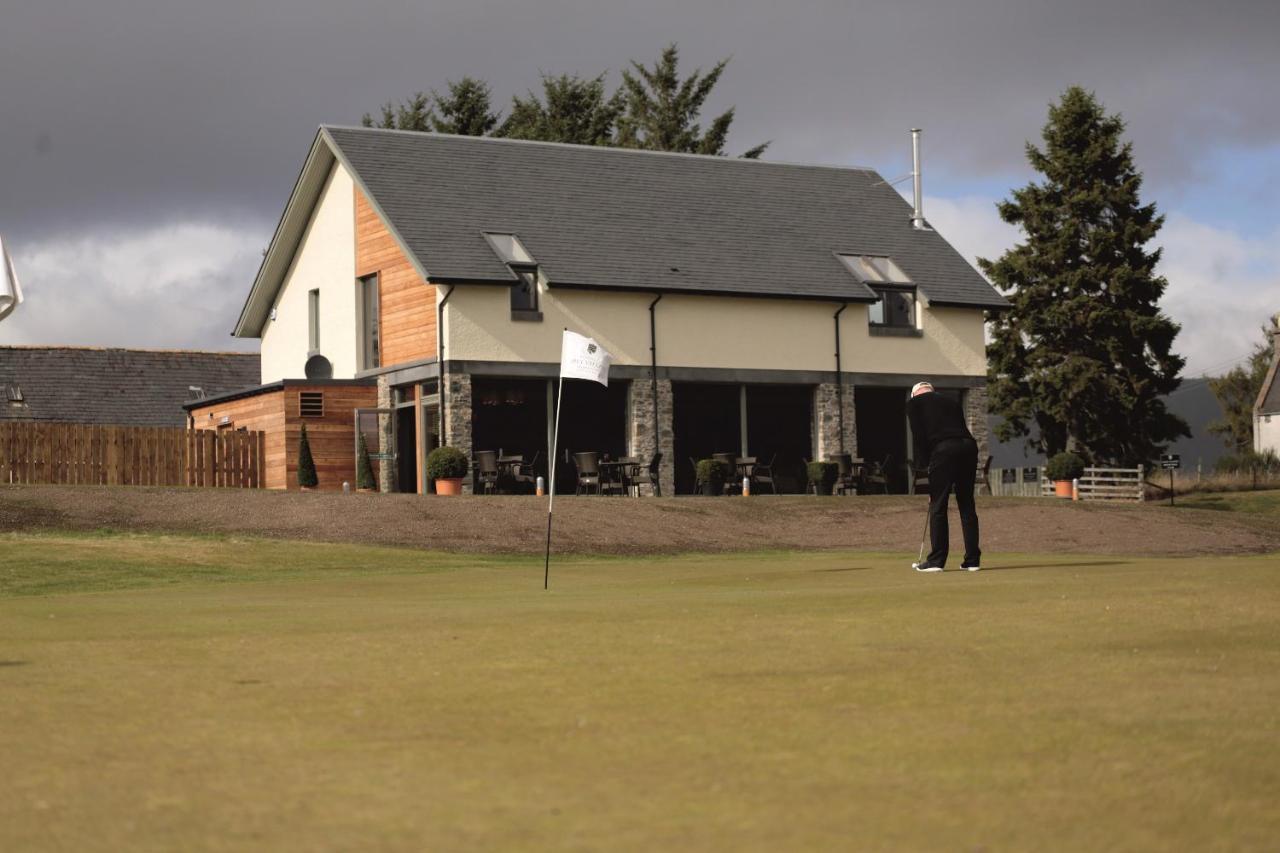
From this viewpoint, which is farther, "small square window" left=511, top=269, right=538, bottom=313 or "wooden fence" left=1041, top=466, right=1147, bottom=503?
"wooden fence" left=1041, top=466, right=1147, bottom=503

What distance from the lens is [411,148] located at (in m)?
42.1

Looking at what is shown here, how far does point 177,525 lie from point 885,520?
12.2 metres

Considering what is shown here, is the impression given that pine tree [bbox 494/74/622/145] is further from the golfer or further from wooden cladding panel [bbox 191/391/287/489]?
the golfer

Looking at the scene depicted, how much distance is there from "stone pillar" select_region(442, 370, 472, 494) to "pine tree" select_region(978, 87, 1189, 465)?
19.2 metres

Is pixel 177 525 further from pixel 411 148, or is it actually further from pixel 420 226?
pixel 411 148

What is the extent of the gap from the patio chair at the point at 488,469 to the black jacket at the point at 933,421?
1897cm

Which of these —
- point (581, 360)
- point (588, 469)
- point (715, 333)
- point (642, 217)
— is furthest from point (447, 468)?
point (581, 360)

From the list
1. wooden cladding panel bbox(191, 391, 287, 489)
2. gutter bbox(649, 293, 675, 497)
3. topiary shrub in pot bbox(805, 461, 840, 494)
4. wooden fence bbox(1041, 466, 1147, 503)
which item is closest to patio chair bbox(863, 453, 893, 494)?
topiary shrub in pot bbox(805, 461, 840, 494)

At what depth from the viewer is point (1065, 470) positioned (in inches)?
1670

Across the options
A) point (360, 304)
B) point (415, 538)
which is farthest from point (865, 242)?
point (415, 538)

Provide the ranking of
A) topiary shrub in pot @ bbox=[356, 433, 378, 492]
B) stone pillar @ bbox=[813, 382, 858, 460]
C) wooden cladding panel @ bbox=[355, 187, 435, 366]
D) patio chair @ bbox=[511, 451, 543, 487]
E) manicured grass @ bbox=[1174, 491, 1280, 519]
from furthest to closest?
manicured grass @ bbox=[1174, 491, 1280, 519] < stone pillar @ bbox=[813, 382, 858, 460] < wooden cladding panel @ bbox=[355, 187, 435, 366] < topiary shrub in pot @ bbox=[356, 433, 378, 492] < patio chair @ bbox=[511, 451, 543, 487]

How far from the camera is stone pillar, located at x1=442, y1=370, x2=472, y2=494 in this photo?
124ft

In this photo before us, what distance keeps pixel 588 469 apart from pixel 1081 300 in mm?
19747

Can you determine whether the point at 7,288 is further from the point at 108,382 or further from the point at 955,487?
the point at 108,382
